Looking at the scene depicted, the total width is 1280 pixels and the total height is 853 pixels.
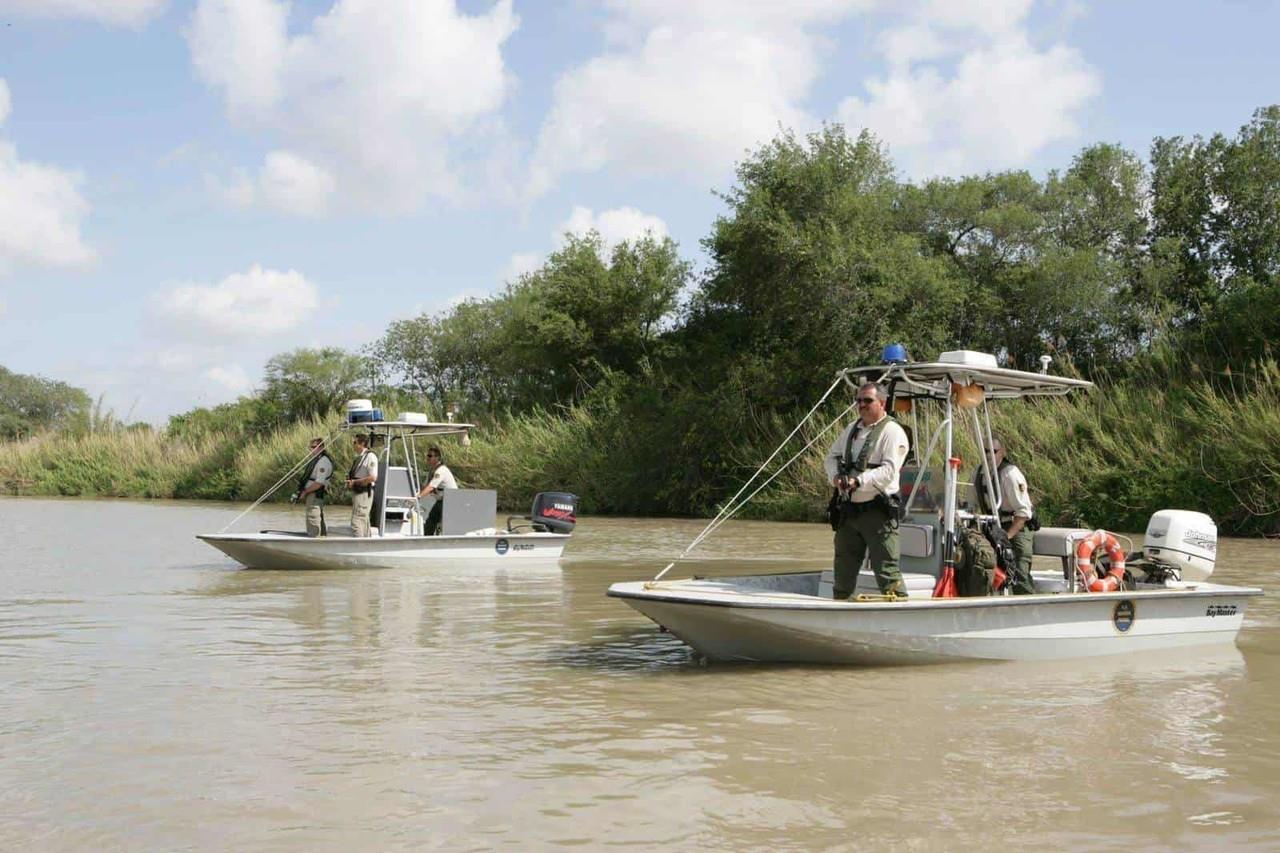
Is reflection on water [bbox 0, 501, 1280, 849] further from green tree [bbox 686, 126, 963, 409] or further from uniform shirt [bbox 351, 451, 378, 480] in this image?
green tree [bbox 686, 126, 963, 409]

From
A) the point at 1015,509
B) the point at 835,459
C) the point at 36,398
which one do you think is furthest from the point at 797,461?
the point at 36,398

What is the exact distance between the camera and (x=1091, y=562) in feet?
34.7

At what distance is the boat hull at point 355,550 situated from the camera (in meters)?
17.0

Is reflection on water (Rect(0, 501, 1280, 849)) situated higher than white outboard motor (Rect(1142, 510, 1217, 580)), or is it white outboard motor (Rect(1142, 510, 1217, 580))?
white outboard motor (Rect(1142, 510, 1217, 580))

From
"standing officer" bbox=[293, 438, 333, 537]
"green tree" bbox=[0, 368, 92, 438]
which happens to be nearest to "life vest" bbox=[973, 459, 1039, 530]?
"standing officer" bbox=[293, 438, 333, 537]

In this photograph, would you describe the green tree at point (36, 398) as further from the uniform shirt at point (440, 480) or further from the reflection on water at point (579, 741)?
→ the reflection on water at point (579, 741)

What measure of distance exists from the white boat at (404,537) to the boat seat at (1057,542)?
784cm

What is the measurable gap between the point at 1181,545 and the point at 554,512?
9872mm

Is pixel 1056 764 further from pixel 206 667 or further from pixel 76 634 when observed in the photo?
pixel 76 634

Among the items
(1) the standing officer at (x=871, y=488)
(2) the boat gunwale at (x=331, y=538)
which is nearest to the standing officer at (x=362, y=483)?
(2) the boat gunwale at (x=331, y=538)

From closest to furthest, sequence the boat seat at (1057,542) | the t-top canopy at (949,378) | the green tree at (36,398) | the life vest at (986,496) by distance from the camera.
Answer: the t-top canopy at (949,378)
the life vest at (986,496)
the boat seat at (1057,542)
the green tree at (36,398)

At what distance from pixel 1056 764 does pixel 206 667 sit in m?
6.25

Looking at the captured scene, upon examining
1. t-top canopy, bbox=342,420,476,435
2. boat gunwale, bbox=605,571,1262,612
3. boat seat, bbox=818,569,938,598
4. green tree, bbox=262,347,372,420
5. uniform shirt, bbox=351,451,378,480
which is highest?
green tree, bbox=262,347,372,420

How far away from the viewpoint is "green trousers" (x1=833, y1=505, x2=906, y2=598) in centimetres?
940
